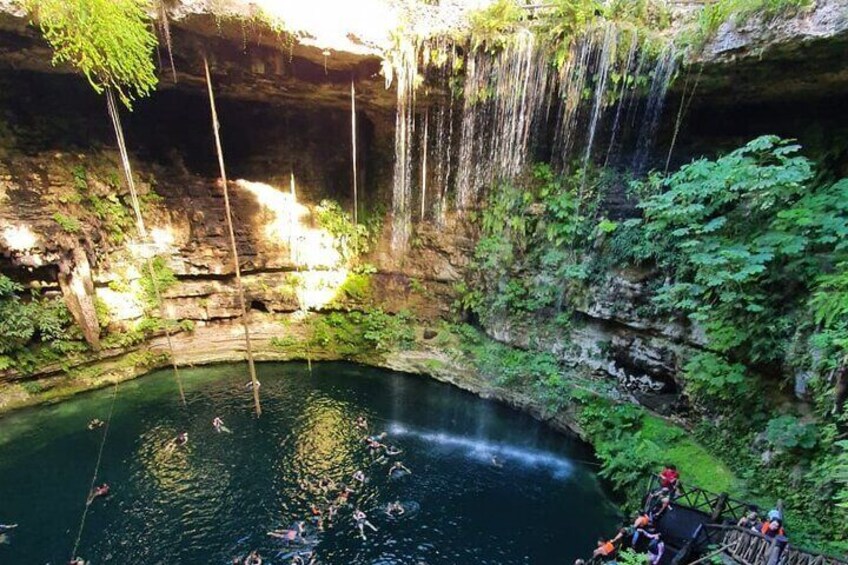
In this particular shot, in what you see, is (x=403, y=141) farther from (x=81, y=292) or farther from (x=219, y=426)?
(x=81, y=292)

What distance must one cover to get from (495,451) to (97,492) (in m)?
10.8

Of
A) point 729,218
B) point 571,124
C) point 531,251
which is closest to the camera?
point 729,218

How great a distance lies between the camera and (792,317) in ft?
31.9

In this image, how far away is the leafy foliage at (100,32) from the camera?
10.9m

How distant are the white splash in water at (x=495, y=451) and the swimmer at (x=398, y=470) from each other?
1.53m

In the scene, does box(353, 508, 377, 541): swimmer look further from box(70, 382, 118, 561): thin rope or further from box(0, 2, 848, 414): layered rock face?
box(0, 2, 848, 414): layered rock face

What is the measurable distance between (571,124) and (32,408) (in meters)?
20.4

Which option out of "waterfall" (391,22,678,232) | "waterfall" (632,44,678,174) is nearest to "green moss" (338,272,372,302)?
"waterfall" (391,22,678,232)

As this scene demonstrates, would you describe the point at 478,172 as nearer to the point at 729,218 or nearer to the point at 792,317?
the point at 729,218

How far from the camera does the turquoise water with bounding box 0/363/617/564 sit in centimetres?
1009

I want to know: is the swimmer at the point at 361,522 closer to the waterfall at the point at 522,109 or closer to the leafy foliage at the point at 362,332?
the leafy foliage at the point at 362,332

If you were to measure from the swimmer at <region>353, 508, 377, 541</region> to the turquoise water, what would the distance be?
18 cm

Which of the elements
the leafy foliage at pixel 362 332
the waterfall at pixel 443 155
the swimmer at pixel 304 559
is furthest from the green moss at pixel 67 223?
the swimmer at pixel 304 559

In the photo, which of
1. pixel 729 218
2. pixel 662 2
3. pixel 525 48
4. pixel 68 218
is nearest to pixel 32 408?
pixel 68 218
